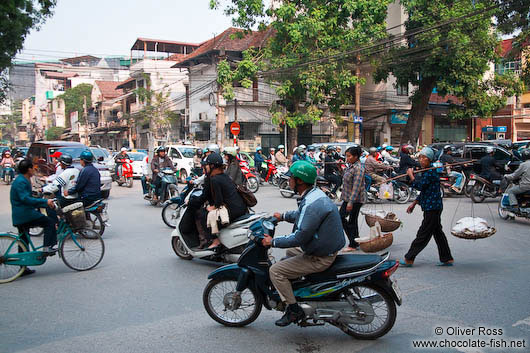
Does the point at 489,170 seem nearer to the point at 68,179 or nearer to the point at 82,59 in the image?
the point at 68,179

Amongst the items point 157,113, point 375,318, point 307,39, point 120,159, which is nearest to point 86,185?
point 375,318

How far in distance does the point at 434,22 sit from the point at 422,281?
2163cm

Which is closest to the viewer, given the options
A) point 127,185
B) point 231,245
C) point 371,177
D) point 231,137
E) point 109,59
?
point 231,245

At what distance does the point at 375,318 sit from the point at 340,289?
45 cm

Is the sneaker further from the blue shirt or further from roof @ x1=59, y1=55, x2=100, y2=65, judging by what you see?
roof @ x1=59, y1=55, x2=100, y2=65

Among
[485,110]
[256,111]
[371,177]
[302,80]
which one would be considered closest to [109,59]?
[256,111]

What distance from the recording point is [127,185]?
19578mm

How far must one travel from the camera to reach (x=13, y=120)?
303ft

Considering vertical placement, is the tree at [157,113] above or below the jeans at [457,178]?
above

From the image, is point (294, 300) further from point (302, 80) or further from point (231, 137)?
point (231, 137)

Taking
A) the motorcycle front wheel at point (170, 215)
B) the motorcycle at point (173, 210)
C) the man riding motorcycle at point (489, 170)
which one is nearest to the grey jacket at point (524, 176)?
the man riding motorcycle at point (489, 170)

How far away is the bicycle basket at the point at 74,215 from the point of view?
21.2ft

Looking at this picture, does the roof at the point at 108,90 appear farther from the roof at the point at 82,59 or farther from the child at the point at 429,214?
the child at the point at 429,214

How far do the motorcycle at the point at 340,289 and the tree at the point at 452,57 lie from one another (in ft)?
69.9
